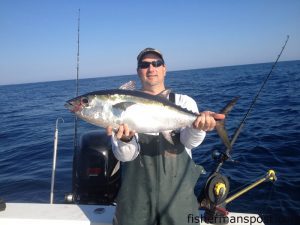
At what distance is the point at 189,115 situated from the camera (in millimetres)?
3672

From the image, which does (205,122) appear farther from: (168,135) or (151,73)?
(151,73)

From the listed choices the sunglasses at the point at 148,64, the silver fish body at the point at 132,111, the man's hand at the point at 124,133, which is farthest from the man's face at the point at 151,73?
the man's hand at the point at 124,133

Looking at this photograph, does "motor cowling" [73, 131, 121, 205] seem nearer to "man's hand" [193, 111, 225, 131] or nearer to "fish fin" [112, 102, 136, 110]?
"fish fin" [112, 102, 136, 110]

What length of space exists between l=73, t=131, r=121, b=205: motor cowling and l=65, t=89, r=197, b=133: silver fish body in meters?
1.43

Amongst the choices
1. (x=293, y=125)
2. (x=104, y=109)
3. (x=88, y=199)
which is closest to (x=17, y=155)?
(x=88, y=199)

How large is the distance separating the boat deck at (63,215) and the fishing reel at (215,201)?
129 millimetres

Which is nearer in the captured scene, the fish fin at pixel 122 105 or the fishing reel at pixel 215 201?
the fish fin at pixel 122 105

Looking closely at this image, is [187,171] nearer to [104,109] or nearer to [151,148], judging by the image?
[151,148]

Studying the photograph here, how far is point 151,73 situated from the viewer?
3.99 metres

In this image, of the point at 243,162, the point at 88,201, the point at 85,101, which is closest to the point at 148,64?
the point at 85,101

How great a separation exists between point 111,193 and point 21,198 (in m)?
4.93

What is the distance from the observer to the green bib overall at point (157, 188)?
3375 mm

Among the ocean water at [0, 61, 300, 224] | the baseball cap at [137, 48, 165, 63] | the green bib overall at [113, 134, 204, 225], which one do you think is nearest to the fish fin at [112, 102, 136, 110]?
the green bib overall at [113, 134, 204, 225]

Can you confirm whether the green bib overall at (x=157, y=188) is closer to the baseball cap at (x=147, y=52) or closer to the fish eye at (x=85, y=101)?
the fish eye at (x=85, y=101)
